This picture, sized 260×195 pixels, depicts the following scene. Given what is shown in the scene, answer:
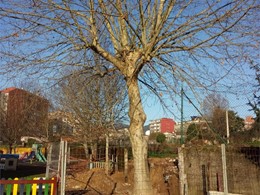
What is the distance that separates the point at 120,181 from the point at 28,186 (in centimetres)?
745

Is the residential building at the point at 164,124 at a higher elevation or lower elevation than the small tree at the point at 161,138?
higher

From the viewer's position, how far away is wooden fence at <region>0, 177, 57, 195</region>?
28.1 feet

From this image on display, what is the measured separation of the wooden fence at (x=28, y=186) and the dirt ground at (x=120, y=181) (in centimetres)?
384

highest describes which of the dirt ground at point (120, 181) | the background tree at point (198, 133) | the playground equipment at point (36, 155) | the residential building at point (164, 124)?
the residential building at point (164, 124)

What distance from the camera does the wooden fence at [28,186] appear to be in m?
8.58

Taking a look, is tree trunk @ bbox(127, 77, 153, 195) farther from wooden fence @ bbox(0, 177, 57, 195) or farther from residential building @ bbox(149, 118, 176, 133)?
wooden fence @ bbox(0, 177, 57, 195)

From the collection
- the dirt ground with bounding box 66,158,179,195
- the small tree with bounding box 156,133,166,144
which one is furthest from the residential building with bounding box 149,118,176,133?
the small tree with bounding box 156,133,166,144

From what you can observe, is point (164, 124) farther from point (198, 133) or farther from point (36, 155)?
point (36, 155)

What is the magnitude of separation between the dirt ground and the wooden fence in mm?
3836

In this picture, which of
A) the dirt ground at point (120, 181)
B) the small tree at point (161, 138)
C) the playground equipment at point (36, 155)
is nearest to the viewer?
the dirt ground at point (120, 181)

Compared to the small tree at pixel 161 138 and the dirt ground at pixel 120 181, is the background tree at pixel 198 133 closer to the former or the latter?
the dirt ground at pixel 120 181

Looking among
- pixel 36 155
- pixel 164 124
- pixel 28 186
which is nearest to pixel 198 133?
pixel 164 124

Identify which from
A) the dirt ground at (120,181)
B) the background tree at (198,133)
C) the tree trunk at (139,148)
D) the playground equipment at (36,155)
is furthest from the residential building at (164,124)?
the playground equipment at (36,155)

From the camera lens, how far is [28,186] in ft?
29.1
